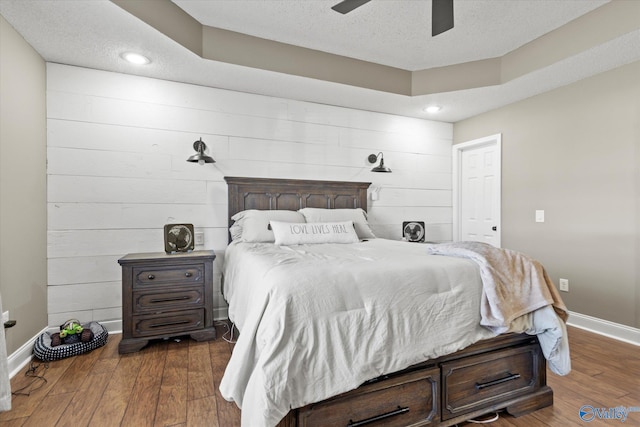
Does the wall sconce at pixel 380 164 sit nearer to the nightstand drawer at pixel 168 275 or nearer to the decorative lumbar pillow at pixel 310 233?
the decorative lumbar pillow at pixel 310 233

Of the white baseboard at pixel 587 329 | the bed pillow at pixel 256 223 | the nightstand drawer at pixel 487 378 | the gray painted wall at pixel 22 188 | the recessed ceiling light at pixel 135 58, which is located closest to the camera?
the nightstand drawer at pixel 487 378

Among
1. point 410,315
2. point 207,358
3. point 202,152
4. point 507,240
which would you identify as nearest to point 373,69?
point 202,152

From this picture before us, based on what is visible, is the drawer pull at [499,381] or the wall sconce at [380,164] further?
the wall sconce at [380,164]

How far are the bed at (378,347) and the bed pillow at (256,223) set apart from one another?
0.91 m

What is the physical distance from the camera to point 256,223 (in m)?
2.98

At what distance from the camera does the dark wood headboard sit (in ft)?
10.9

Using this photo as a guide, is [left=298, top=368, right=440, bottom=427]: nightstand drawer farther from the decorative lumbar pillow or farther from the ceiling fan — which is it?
the ceiling fan

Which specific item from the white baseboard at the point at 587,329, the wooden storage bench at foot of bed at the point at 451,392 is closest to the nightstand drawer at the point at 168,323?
the white baseboard at the point at 587,329

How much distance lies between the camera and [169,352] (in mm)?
2529

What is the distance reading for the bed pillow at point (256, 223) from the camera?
2916 mm

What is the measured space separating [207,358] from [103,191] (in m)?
1.82

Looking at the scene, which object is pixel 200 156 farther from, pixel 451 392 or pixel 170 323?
pixel 451 392

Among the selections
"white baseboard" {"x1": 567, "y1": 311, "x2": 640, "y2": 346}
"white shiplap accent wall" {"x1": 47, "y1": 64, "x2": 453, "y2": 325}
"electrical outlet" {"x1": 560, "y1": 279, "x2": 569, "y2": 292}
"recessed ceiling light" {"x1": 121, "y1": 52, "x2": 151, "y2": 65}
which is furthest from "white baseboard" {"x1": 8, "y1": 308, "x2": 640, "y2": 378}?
"recessed ceiling light" {"x1": 121, "y1": 52, "x2": 151, "y2": 65}

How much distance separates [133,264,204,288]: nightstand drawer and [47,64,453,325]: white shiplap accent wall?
56 cm
